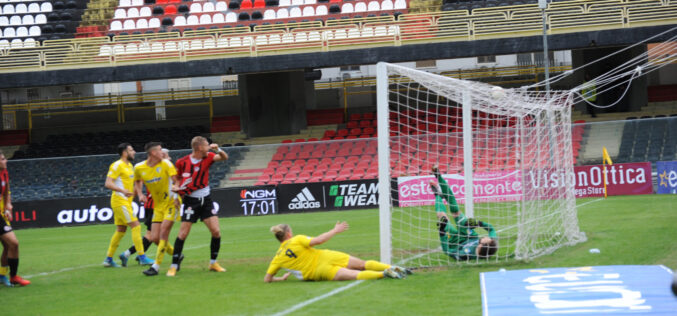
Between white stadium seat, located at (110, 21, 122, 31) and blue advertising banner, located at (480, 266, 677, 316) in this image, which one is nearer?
blue advertising banner, located at (480, 266, 677, 316)

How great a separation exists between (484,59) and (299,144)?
2096 centimetres

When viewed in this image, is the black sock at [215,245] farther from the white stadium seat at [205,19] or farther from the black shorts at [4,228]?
the white stadium seat at [205,19]

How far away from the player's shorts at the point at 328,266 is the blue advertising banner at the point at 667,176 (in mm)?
17312

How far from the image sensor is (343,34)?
3275 centimetres

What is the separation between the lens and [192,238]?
62.1ft

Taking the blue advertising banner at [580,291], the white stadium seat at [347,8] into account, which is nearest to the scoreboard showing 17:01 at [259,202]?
the white stadium seat at [347,8]

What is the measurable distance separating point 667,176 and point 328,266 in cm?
1770

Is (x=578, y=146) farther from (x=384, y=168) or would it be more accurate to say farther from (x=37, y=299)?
(x=37, y=299)

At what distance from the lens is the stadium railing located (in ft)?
A: 100

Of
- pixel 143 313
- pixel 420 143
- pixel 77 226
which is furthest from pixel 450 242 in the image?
pixel 77 226

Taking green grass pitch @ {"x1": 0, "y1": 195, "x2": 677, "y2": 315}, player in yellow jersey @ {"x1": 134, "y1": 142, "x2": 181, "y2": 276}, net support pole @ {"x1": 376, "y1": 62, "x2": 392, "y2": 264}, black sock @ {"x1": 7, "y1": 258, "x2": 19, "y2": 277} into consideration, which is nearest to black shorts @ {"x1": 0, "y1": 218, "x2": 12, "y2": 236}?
black sock @ {"x1": 7, "y1": 258, "x2": 19, "y2": 277}

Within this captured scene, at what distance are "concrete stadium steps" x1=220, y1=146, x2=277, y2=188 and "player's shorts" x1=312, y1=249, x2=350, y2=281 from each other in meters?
17.2

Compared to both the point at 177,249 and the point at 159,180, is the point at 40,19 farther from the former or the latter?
the point at 177,249

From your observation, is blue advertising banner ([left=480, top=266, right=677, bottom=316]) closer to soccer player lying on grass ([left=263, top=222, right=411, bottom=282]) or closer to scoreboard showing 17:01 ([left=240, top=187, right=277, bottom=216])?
soccer player lying on grass ([left=263, top=222, right=411, bottom=282])
